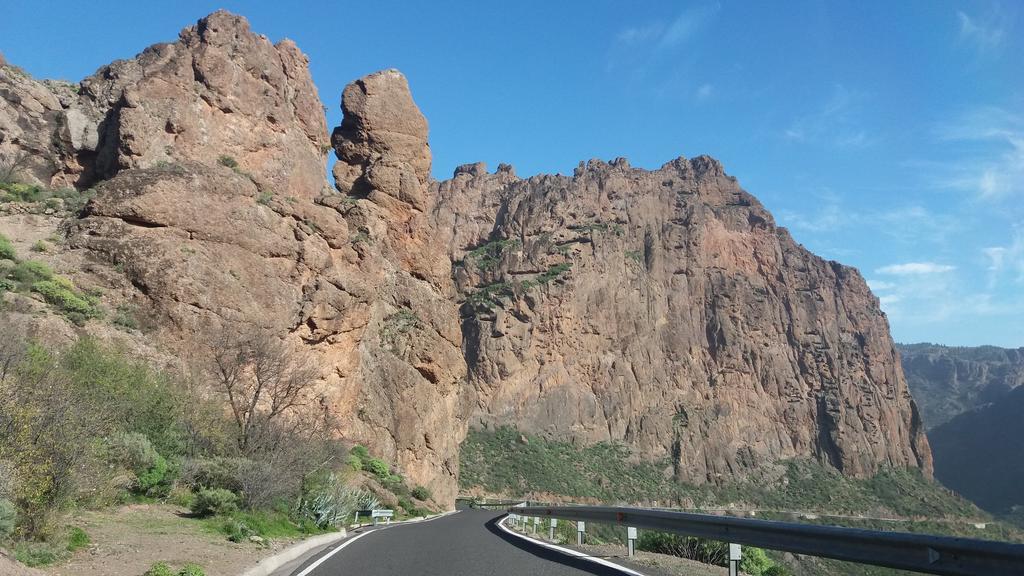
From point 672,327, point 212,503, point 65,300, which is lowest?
point 212,503

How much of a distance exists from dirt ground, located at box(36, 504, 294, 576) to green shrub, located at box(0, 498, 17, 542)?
632 mm

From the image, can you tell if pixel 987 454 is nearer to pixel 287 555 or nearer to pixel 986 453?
pixel 986 453

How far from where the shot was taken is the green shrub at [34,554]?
7.77 m

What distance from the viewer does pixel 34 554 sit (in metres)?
8.09

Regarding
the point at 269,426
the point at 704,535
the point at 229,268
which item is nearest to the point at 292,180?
the point at 229,268

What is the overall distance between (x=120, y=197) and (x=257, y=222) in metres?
5.99

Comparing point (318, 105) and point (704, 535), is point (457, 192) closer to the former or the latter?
point (318, 105)

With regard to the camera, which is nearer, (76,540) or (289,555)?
(76,540)

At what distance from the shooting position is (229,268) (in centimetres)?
3127

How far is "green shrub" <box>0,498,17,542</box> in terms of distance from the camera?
7.71 metres

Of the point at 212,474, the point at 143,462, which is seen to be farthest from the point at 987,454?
the point at 143,462

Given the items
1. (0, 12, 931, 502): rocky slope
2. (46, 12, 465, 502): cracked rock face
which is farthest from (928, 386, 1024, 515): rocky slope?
(46, 12, 465, 502): cracked rock face

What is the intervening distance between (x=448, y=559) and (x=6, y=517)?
6114 mm

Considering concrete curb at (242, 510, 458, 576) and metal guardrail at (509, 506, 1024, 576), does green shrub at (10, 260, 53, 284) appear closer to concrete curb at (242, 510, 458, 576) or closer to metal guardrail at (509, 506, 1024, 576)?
concrete curb at (242, 510, 458, 576)
